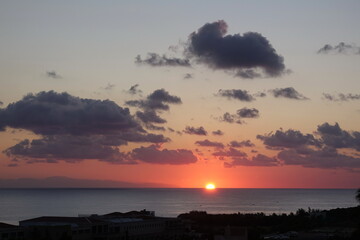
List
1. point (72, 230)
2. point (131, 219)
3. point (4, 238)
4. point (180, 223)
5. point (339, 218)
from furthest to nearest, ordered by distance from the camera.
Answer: point (339, 218), point (180, 223), point (131, 219), point (72, 230), point (4, 238)

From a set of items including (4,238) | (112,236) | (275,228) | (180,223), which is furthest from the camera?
(275,228)

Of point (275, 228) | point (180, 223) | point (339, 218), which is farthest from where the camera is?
point (339, 218)

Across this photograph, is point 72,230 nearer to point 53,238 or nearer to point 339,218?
point 53,238

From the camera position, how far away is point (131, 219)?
104438 millimetres

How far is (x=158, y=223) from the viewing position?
106312 millimetres

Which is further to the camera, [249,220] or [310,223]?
[249,220]

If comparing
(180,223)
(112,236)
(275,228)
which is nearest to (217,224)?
(275,228)

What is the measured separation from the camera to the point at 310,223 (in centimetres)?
13250

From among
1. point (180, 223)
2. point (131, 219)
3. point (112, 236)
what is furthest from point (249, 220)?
point (112, 236)

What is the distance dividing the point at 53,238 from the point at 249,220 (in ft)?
226

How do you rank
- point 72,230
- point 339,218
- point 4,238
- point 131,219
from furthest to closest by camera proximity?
point 339,218 → point 131,219 → point 72,230 → point 4,238

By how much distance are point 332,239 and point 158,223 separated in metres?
28.2

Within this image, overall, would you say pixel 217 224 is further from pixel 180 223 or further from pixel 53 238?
pixel 53 238

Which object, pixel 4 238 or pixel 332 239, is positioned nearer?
pixel 4 238
